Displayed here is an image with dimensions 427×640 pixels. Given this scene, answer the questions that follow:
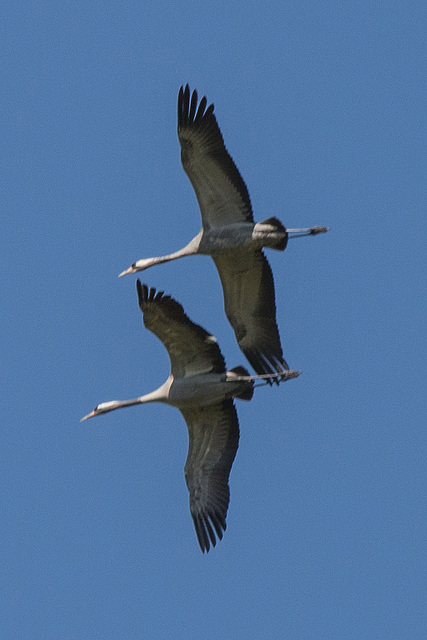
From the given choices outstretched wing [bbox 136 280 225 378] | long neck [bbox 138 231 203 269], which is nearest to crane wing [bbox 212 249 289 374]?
long neck [bbox 138 231 203 269]

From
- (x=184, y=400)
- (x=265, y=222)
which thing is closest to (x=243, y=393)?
(x=184, y=400)

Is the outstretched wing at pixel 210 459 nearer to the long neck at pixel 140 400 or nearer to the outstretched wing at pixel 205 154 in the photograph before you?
the long neck at pixel 140 400

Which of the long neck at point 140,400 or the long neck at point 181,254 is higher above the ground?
the long neck at point 181,254

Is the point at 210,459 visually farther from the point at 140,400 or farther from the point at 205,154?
the point at 205,154

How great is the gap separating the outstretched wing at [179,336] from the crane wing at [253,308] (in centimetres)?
184

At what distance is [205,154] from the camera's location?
2488 cm

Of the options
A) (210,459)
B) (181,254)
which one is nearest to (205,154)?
(181,254)

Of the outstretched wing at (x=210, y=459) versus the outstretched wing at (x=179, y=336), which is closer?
the outstretched wing at (x=179, y=336)

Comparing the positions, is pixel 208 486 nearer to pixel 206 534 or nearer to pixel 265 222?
pixel 206 534

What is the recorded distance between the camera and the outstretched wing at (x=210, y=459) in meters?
25.1

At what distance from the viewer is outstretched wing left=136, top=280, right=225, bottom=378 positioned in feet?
77.4

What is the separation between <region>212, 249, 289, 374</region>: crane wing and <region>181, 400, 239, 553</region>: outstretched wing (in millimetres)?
1323

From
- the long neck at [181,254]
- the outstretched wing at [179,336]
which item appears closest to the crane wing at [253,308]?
the long neck at [181,254]

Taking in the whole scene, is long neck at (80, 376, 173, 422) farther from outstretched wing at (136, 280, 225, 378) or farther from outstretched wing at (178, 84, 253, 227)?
outstretched wing at (178, 84, 253, 227)
